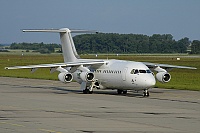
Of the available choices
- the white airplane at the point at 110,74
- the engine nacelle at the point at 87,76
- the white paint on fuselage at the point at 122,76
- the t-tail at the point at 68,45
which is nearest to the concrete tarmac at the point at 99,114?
the white paint on fuselage at the point at 122,76

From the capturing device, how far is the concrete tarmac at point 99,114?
21672mm

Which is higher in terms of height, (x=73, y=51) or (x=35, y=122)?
(x=73, y=51)

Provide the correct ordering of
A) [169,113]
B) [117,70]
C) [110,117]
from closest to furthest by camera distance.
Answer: [110,117]
[169,113]
[117,70]

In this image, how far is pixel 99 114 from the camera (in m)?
27.0

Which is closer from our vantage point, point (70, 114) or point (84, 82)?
point (70, 114)

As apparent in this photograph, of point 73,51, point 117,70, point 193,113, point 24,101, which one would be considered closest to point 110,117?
point 193,113

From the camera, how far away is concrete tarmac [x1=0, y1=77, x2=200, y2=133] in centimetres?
2167

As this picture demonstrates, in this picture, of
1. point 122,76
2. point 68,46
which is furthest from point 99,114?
point 68,46

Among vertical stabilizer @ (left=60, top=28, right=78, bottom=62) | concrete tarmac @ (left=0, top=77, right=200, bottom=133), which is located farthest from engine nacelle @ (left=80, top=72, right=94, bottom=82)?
vertical stabilizer @ (left=60, top=28, right=78, bottom=62)

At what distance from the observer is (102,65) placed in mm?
42281

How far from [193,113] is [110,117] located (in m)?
4.56

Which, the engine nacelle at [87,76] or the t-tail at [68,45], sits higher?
the t-tail at [68,45]

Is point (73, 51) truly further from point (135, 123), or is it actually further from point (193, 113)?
point (135, 123)

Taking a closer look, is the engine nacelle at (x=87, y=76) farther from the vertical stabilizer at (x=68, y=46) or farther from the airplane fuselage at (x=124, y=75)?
the vertical stabilizer at (x=68, y=46)
